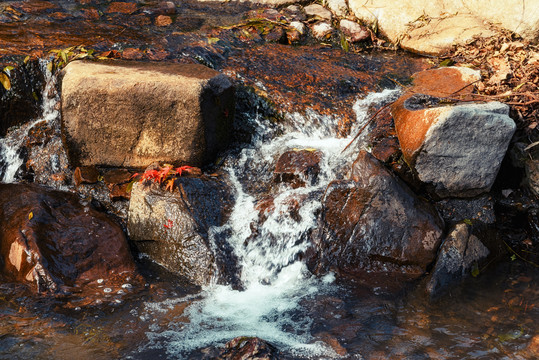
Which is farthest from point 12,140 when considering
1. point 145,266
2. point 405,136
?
point 405,136

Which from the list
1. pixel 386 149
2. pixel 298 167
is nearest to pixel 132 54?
pixel 298 167

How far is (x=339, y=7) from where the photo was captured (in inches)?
356

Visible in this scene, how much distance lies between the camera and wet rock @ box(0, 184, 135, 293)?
14.6 ft

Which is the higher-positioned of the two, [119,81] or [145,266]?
[119,81]

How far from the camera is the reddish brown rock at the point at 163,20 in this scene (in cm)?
815

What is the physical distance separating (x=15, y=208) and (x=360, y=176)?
3729mm

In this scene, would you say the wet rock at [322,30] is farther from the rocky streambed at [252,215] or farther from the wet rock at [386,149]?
the wet rock at [386,149]

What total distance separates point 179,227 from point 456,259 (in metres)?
2.90

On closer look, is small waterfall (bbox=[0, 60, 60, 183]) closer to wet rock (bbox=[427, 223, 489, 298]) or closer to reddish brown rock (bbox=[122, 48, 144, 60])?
reddish brown rock (bbox=[122, 48, 144, 60])

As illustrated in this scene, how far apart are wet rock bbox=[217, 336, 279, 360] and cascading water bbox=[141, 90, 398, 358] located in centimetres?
21

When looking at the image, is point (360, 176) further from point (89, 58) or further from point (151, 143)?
point (89, 58)

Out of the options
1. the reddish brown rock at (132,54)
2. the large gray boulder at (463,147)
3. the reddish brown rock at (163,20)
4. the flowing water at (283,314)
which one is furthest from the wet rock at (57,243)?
the reddish brown rock at (163,20)

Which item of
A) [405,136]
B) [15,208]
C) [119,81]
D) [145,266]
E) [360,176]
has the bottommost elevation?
[145,266]

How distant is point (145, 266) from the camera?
4.88 m
